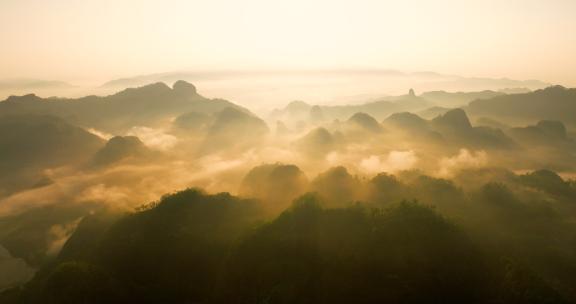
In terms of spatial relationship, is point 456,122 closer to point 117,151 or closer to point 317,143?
point 317,143

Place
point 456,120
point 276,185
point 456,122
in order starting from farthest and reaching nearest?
1. point 456,120
2. point 456,122
3. point 276,185

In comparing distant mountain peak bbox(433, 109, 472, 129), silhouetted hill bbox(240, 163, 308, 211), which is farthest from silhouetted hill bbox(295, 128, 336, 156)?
silhouetted hill bbox(240, 163, 308, 211)

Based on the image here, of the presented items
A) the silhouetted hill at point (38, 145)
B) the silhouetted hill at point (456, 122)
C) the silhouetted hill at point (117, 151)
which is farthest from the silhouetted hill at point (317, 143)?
the silhouetted hill at point (38, 145)

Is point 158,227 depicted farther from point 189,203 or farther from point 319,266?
point 319,266

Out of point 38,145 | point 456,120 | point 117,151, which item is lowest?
point 117,151

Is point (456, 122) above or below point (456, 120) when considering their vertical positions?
below

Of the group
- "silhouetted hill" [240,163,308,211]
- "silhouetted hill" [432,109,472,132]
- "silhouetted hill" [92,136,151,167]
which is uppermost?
"silhouetted hill" [432,109,472,132]

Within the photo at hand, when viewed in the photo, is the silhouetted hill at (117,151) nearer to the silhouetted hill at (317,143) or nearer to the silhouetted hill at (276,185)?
the silhouetted hill at (317,143)

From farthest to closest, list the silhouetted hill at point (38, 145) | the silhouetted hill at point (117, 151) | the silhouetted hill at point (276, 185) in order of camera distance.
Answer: the silhouetted hill at point (117, 151) → the silhouetted hill at point (38, 145) → the silhouetted hill at point (276, 185)

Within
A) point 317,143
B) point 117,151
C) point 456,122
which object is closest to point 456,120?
point 456,122

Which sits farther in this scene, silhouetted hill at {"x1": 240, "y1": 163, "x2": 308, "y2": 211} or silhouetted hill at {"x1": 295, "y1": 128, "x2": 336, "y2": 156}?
silhouetted hill at {"x1": 295, "y1": 128, "x2": 336, "y2": 156}

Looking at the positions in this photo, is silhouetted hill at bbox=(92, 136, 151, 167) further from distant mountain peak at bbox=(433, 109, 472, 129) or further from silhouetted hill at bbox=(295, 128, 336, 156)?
distant mountain peak at bbox=(433, 109, 472, 129)

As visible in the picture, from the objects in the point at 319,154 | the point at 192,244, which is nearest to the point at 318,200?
the point at 192,244
